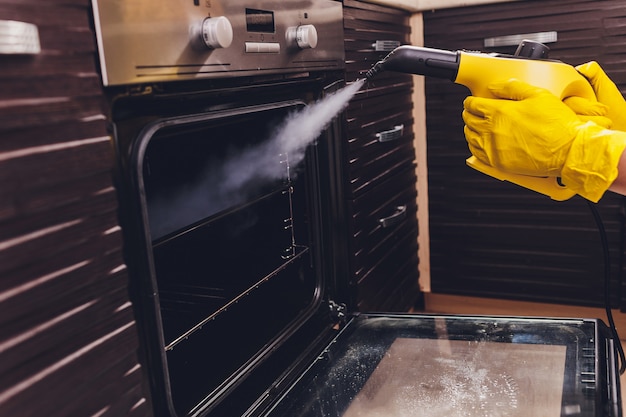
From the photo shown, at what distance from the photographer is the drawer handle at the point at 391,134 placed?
1849 millimetres

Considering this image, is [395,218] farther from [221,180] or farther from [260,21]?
[260,21]

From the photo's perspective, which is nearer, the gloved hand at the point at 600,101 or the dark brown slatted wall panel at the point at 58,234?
the dark brown slatted wall panel at the point at 58,234

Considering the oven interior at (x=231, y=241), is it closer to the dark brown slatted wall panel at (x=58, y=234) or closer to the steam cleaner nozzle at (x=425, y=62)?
the steam cleaner nozzle at (x=425, y=62)

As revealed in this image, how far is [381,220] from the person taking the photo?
189cm

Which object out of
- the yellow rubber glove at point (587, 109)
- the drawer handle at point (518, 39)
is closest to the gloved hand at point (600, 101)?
the yellow rubber glove at point (587, 109)

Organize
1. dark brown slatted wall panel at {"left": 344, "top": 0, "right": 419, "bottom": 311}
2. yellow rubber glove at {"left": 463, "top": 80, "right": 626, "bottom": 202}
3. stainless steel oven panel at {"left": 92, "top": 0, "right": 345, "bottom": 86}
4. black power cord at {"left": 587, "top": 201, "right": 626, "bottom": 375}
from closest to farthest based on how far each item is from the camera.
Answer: stainless steel oven panel at {"left": 92, "top": 0, "right": 345, "bottom": 86} < yellow rubber glove at {"left": 463, "top": 80, "right": 626, "bottom": 202} < black power cord at {"left": 587, "top": 201, "right": 626, "bottom": 375} < dark brown slatted wall panel at {"left": 344, "top": 0, "right": 419, "bottom": 311}

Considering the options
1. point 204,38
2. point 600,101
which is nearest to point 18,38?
point 204,38

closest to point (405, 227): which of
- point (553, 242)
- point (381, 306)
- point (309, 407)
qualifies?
point (381, 306)

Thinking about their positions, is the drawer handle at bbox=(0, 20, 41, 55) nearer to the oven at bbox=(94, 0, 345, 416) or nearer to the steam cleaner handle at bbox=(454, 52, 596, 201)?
the oven at bbox=(94, 0, 345, 416)

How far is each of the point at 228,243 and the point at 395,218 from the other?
0.69 meters

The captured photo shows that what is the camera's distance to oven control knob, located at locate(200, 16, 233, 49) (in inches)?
38.0

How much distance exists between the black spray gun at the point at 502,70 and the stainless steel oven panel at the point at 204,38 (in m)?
0.21

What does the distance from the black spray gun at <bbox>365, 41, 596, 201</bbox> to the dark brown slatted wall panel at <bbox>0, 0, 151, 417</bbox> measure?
27.0 inches

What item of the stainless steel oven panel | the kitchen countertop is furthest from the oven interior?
the kitchen countertop
